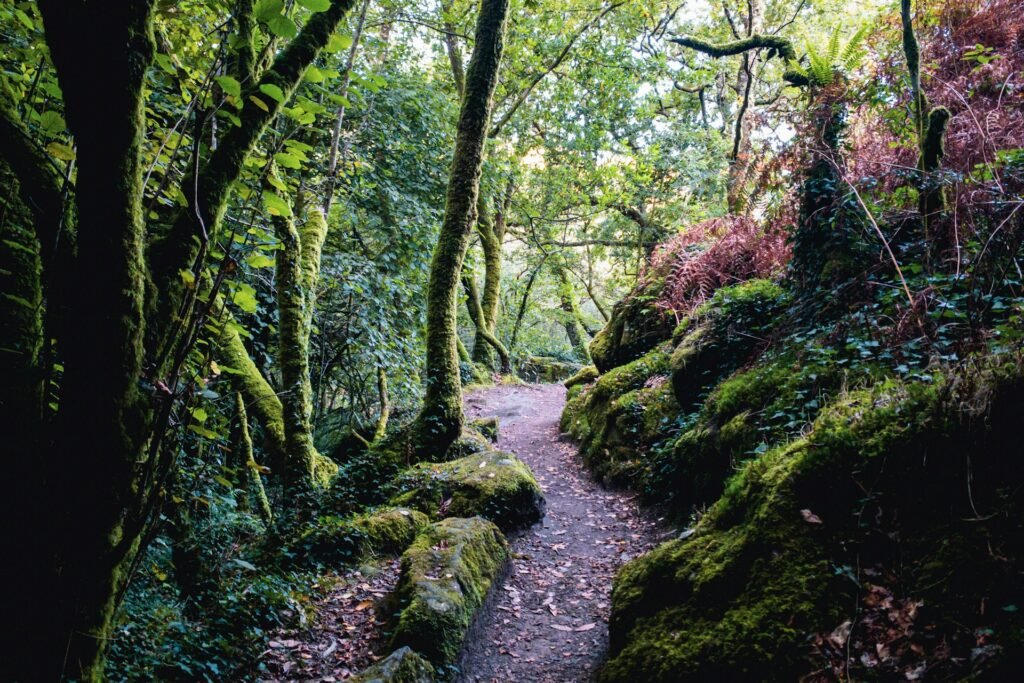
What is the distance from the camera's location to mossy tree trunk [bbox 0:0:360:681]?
146 cm

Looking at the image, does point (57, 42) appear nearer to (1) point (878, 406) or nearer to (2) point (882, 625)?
(2) point (882, 625)

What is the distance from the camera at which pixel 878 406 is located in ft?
12.0

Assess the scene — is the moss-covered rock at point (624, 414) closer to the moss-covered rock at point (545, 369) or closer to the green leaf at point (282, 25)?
the green leaf at point (282, 25)

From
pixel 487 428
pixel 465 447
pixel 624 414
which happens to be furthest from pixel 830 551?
pixel 487 428

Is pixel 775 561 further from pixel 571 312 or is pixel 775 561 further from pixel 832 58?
pixel 571 312

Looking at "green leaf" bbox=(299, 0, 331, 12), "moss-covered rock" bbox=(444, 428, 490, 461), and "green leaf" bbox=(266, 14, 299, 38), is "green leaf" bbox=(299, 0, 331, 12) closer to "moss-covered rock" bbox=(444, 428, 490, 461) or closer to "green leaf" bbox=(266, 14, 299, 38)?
"green leaf" bbox=(266, 14, 299, 38)

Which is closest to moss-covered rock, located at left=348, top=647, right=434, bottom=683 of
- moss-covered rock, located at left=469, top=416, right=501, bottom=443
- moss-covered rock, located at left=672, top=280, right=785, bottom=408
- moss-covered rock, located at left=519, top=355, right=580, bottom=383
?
moss-covered rock, located at left=672, top=280, right=785, bottom=408

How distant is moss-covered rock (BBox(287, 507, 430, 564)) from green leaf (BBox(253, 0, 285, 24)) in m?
5.04

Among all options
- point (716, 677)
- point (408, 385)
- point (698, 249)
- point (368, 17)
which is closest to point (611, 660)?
point (716, 677)

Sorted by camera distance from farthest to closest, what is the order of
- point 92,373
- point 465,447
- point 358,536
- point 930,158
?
point 465,447 → point 358,536 → point 930,158 → point 92,373

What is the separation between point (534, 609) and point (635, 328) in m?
7.48

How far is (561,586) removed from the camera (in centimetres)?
586

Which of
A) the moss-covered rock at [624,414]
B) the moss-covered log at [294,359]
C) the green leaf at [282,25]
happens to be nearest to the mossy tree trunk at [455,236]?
the moss-covered log at [294,359]

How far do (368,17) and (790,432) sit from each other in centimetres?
1047
